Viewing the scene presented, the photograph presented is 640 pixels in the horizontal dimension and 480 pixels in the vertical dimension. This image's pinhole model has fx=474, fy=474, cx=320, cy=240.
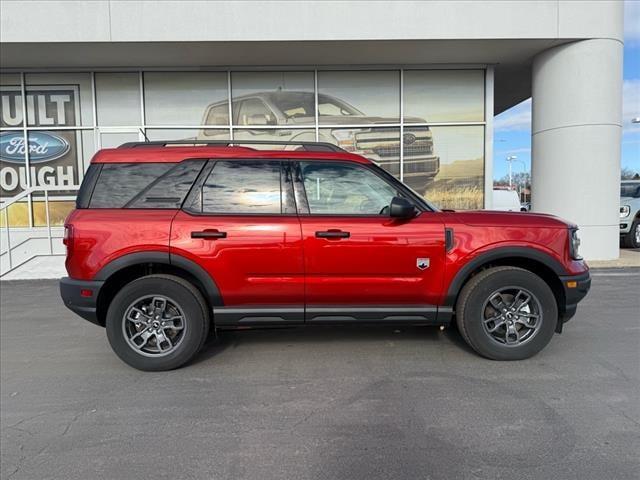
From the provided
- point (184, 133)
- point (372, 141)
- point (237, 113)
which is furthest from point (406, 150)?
point (184, 133)

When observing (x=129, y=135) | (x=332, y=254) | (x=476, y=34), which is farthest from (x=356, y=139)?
(x=332, y=254)

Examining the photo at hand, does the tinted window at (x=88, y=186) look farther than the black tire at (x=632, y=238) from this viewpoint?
No

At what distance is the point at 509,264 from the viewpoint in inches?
173

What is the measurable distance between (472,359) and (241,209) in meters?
2.53

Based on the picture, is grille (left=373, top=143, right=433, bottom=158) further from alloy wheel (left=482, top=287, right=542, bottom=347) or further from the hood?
alloy wheel (left=482, top=287, right=542, bottom=347)

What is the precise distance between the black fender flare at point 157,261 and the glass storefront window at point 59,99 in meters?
9.97

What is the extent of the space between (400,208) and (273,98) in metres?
9.24

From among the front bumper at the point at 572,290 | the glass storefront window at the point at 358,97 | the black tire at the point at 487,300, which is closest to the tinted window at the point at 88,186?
the black tire at the point at 487,300

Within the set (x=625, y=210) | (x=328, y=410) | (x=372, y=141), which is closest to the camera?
(x=328, y=410)

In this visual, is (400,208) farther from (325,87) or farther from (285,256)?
(325,87)

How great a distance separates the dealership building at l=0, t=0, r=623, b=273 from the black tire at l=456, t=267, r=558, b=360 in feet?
25.0

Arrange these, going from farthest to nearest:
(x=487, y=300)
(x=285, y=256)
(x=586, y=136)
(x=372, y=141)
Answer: (x=372, y=141)
(x=586, y=136)
(x=487, y=300)
(x=285, y=256)

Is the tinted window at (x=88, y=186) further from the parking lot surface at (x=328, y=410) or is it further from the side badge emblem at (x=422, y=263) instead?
the side badge emblem at (x=422, y=263)

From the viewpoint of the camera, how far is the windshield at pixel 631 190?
1317cm
